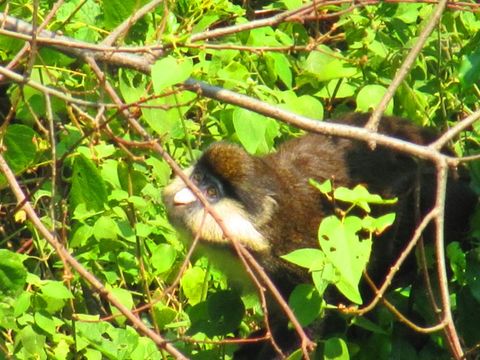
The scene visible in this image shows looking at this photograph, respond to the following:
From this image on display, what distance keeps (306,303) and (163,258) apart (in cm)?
111

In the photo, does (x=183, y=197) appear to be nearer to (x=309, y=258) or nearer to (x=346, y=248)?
(x=309, y=258)

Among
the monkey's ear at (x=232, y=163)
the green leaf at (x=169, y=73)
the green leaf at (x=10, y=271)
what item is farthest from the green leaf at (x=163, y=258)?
the green leaf at (x=169, y=73)

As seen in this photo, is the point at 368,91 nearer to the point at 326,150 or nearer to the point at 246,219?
the point at 326,150

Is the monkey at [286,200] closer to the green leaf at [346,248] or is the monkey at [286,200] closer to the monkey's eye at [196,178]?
the monkey's eye at [196,178]

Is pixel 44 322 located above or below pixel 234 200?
above

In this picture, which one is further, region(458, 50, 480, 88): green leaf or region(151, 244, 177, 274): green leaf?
region(151, 244, 177, 274): green leaf

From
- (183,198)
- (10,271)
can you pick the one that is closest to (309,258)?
(10,271)

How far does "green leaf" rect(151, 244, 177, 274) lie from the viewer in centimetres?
477

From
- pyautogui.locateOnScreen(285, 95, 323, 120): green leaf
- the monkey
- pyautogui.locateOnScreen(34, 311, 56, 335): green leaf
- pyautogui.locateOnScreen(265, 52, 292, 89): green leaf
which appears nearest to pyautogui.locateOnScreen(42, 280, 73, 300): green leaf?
pyautogui.locateOnScreen(34, 311, 56, 335): green leaf

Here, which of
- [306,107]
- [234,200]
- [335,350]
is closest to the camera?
[335,350]

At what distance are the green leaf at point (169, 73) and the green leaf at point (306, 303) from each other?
97cm

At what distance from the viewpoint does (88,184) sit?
3662 mm

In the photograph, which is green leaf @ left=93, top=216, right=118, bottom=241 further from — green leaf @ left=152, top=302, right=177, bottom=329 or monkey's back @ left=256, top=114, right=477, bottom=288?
monkey's back @ left=256, top=114, right=477, bottom=288

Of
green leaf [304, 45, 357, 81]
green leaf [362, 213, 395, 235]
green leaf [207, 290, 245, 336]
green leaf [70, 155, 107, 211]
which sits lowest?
green leaf [207, 290, 245, 336]
